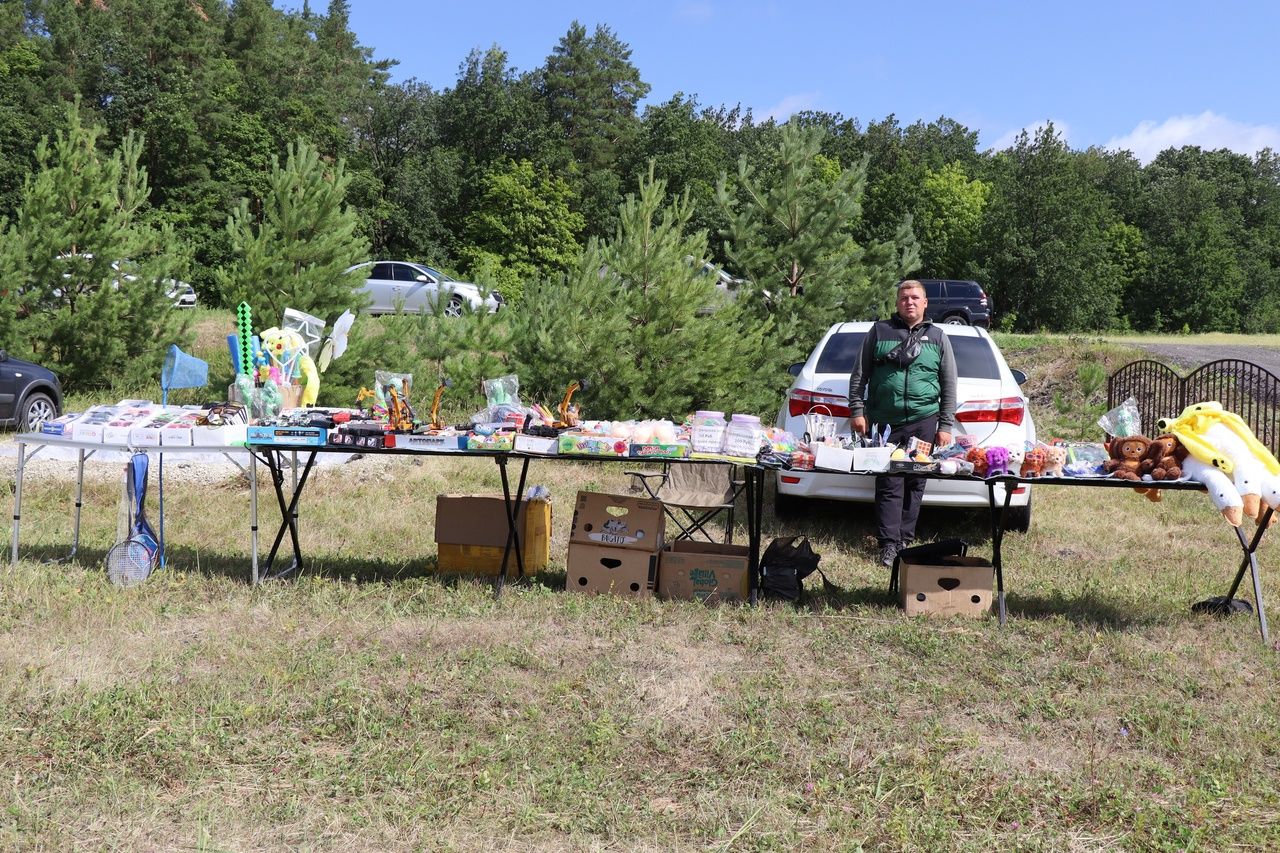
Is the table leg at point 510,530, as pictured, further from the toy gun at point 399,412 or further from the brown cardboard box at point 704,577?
the brown cardboard box at point 704,577

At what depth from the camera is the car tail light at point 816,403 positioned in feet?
23.0

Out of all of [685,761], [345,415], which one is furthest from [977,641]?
[345,415]

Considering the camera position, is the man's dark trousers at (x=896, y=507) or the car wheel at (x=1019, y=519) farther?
the car wheel at (x=1019, y=519)

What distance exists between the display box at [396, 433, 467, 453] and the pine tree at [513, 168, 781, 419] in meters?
5.75

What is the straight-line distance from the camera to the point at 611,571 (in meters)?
5.88

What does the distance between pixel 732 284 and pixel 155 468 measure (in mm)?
6817

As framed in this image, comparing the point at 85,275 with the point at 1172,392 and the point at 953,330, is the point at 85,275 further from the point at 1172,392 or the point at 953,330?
the point at 1172,392

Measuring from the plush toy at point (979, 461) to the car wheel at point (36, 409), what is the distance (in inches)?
380

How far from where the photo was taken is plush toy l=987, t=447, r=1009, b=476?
17.2 feet

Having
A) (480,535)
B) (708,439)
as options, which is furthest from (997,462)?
(480,535)

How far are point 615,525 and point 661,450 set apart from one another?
2.47 ft

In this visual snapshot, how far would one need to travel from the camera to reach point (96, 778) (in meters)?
3.62

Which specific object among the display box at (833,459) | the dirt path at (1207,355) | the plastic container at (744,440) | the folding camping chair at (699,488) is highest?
the dirt path at (1207,355)

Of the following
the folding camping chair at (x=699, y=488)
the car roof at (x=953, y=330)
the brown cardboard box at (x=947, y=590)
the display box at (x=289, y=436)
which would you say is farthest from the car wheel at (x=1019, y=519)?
the display box at (x=289, y=436)
